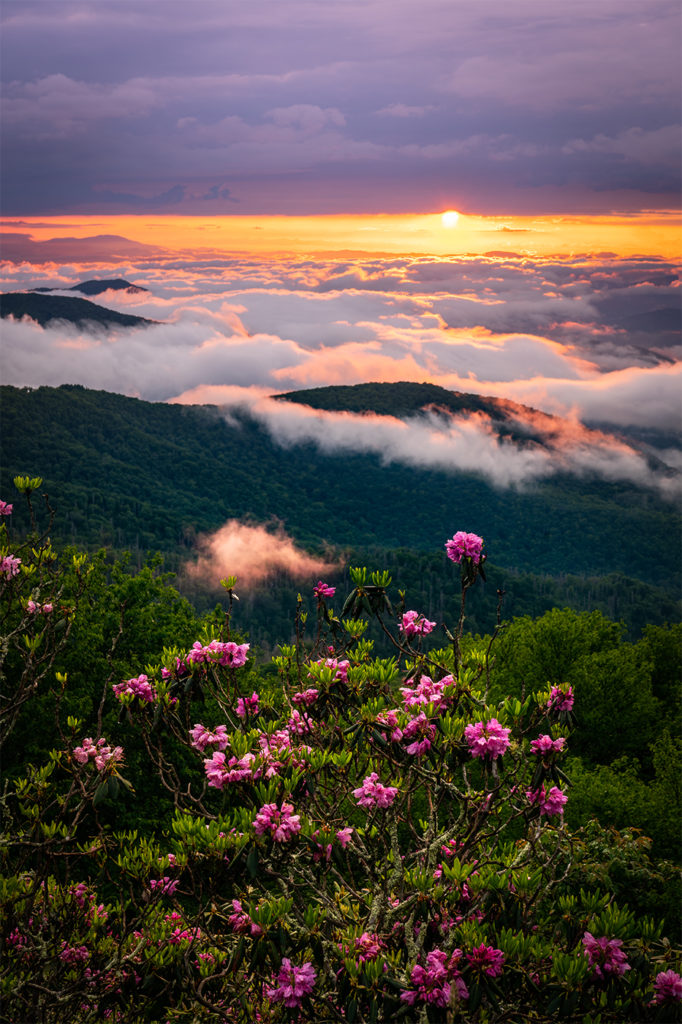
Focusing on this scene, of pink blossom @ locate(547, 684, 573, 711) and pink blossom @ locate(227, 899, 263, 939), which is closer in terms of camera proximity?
pink blossom @ locate(227, 899, 263, 939)

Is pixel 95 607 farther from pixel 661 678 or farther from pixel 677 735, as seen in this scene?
pixel 661 678

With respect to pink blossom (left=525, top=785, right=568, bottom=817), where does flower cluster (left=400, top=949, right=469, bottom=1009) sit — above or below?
below

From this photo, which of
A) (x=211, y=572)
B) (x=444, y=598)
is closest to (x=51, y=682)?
(x=444, y=598)

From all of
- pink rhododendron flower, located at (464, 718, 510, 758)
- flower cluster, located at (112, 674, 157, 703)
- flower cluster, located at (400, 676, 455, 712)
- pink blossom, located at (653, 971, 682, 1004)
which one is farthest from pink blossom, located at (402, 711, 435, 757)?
flower cluster, located at (112, 674, 157, 703)

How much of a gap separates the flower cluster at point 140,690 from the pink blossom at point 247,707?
31.2 inches

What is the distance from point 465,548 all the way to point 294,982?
3717mm

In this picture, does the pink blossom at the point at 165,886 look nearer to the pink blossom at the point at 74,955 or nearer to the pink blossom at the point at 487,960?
the pink blossom at the point at 74,955

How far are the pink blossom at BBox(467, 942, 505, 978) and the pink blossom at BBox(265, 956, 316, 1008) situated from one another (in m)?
1.14

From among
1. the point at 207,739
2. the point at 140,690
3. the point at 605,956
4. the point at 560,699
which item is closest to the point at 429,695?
the point at 560,699

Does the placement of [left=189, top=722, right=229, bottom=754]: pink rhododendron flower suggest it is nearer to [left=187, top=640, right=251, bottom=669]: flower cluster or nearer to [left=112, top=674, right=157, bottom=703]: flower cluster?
[left=187, top=640, right=251, bottom=669]: flower cluster

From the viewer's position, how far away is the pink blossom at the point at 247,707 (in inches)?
272

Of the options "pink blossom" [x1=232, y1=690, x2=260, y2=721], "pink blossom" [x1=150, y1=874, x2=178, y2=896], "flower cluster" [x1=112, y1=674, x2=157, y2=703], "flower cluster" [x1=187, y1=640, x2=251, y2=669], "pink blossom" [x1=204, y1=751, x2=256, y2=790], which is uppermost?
"flower cluster" [x1=187, y1=640, x2=251, y2=669]

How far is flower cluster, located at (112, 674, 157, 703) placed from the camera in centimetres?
663

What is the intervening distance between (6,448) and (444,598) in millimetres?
114151
